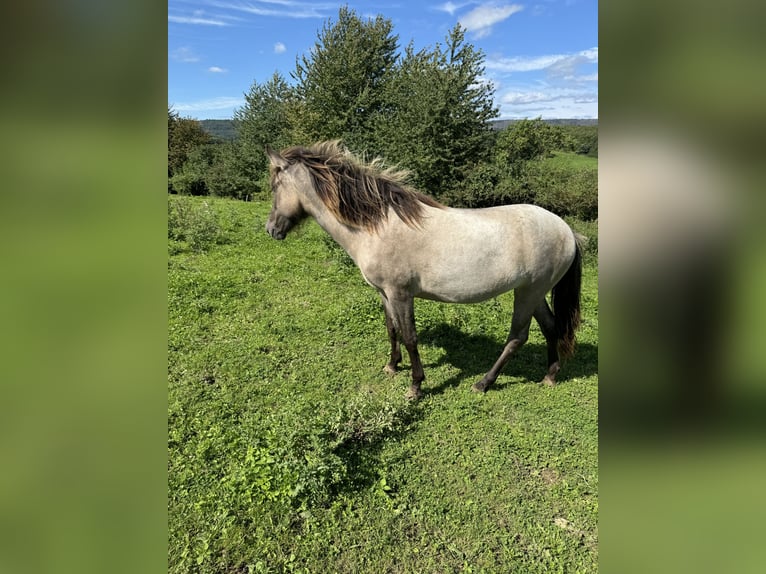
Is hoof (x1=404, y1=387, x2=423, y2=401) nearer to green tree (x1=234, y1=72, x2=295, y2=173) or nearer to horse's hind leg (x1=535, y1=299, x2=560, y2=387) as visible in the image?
horse's hind leg (x1=535, y1=299, x2=560, y2=387)

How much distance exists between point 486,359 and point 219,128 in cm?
4401

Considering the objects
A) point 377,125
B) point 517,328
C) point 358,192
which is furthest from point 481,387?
point 377,125

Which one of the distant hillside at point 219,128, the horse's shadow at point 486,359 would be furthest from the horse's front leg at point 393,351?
the distant hillside at point 219,128

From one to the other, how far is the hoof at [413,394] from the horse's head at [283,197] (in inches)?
81.2

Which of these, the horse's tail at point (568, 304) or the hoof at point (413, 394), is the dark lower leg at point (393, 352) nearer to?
the hoof at point (413, 394)

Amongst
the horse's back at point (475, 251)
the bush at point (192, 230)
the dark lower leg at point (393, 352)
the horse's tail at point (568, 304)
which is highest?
the bush at point (192, 230)

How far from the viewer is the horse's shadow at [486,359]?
4.94 metres

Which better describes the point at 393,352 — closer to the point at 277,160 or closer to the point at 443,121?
the point at 277,160

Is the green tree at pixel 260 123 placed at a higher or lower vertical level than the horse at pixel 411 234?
higher

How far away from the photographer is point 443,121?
71.3 feet

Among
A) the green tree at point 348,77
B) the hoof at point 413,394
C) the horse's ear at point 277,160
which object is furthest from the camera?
the green tree at point 348,77
